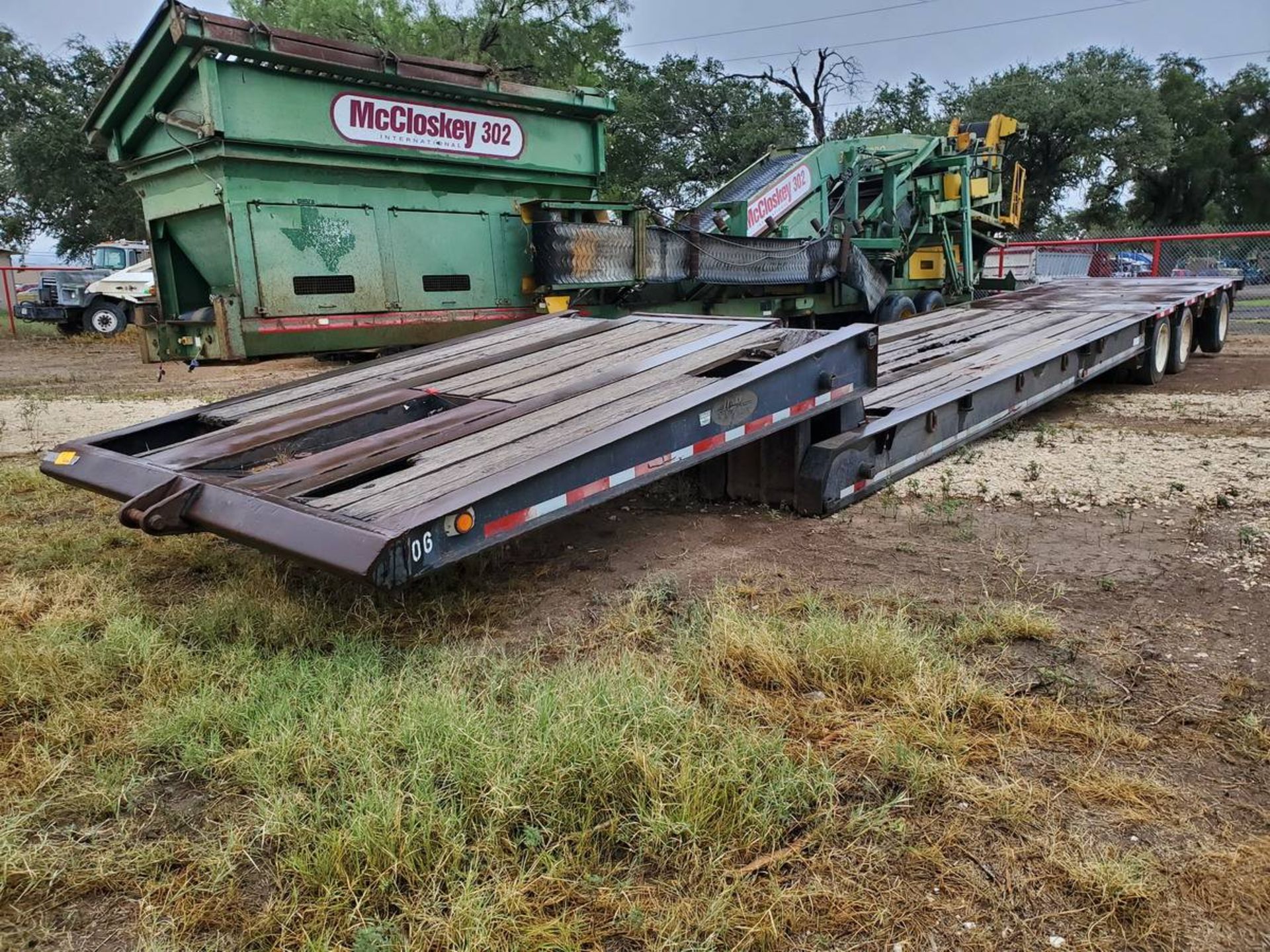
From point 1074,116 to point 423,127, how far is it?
107 feet

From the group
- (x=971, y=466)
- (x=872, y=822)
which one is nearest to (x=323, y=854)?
(x=872, y=822)

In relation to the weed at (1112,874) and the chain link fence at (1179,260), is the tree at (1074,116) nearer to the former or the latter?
the chain link fence at (1179,260)

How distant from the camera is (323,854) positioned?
2123mm

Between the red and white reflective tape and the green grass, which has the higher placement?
the red and white reflective tape

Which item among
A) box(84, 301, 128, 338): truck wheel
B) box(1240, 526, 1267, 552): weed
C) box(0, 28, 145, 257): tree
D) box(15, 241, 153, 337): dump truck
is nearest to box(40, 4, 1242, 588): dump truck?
box(1240, 526, 1267, 552): weed

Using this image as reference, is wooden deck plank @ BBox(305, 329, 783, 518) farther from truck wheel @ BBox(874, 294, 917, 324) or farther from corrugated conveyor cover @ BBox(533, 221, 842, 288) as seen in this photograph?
truck wheel @ BBox(874, 294, 917, 324)

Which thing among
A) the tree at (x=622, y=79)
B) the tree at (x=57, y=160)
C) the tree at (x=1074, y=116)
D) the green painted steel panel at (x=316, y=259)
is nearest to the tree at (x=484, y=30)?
the tree at (x=622, y=79)

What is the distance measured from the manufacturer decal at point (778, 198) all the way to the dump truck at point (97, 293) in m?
15.8

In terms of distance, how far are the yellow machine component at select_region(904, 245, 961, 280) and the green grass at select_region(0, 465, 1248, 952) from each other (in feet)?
32.6

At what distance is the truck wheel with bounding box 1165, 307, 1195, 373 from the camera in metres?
10.2

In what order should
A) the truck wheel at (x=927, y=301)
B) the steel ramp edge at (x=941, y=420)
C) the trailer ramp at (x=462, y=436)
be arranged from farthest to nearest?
the truck wheel at (x=927, y=301) < the steel ramp edge at (x=941, y=420) < the trailer ramp at (x=462, y=436)

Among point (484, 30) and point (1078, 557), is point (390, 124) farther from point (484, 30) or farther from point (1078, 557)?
point (484, 30)

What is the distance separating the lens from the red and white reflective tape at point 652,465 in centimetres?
348

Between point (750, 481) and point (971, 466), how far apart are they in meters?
1.77
